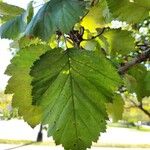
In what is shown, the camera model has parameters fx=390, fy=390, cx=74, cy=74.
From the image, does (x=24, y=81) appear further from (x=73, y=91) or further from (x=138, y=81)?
(x=138, y=81)

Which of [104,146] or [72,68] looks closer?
[72,68]

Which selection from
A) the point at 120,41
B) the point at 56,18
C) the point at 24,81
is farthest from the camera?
the point at 120,41

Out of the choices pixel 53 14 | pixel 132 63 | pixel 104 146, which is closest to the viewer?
pixel 53 14

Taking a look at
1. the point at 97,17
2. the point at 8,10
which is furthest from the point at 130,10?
the point at 8,10

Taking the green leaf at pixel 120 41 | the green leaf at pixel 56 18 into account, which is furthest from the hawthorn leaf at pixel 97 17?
the green leaf at pixel 56 18

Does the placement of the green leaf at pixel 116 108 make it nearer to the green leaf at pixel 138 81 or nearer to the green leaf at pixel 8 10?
the green leaf at pixel 138 81

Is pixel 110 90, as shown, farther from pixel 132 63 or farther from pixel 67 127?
pixel 132 63

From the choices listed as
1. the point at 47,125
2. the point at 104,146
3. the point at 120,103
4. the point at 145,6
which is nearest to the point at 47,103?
the point at 47,125
